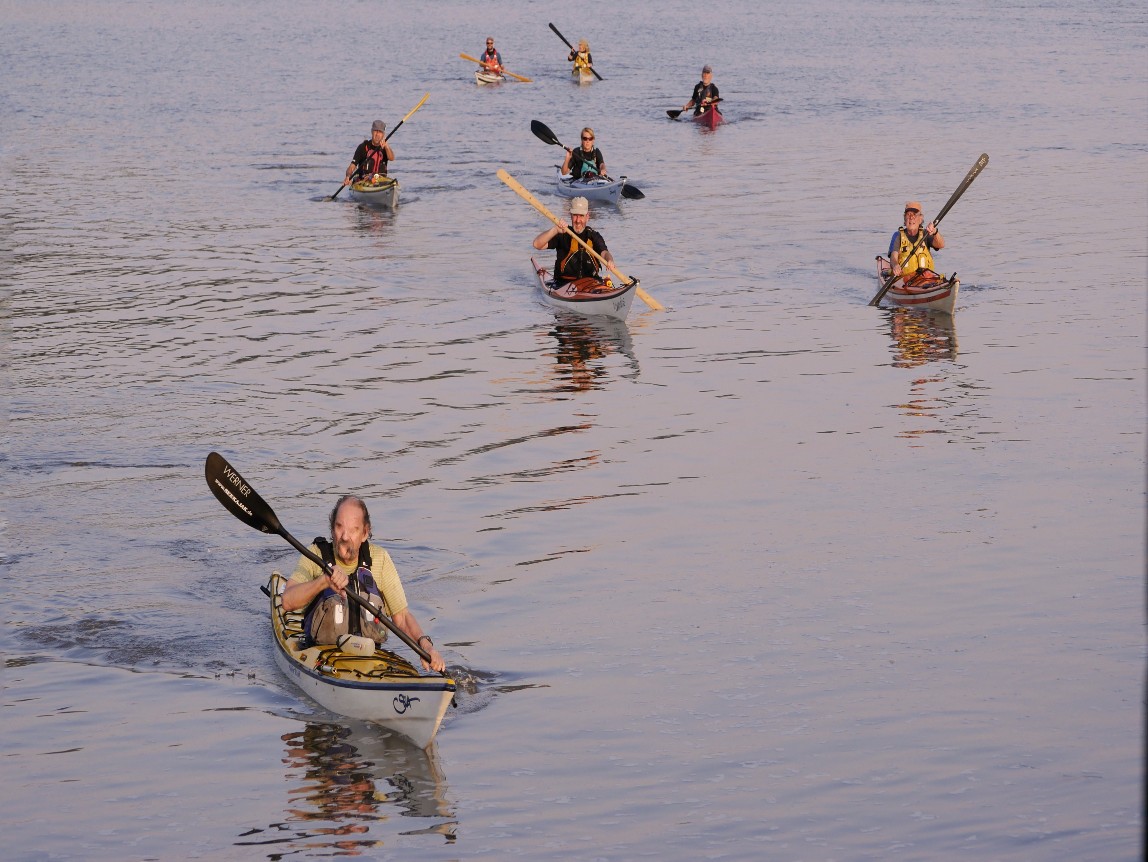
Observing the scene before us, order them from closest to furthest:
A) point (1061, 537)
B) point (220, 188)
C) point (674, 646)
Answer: point (674, 646) < point (1061, 537) < point (220, 188)

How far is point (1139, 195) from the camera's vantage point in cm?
3144

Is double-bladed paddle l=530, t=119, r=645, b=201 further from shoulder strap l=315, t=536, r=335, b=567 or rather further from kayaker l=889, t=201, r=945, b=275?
shoulder strap l=315, t=536, r=335, b=567

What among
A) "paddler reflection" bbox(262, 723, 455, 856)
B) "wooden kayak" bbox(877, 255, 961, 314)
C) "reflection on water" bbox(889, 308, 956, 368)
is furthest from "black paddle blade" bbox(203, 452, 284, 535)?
"wooden kayak" bbox(877, 255, 961, 314)

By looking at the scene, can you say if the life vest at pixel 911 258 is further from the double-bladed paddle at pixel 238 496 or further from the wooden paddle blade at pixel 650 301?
the double-bladed paddle at pixel 238 496

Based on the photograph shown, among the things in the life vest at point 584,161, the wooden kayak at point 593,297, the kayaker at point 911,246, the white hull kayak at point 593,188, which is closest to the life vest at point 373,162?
the white hull kayak at point 593,188

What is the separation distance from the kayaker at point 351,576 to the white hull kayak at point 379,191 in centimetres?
2088

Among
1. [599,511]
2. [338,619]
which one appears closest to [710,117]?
[599,511]

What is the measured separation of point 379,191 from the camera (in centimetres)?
3034

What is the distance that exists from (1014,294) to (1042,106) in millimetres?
24100

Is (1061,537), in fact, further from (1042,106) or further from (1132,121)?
(1042,106)

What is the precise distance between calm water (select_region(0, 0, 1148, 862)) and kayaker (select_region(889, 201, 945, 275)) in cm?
80

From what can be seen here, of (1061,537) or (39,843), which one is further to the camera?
(1061,537)

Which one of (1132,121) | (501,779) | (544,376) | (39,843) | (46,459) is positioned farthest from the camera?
(1132,121)

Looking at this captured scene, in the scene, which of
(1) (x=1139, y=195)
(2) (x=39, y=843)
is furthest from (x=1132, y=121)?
(2) (x=39, y=843)
